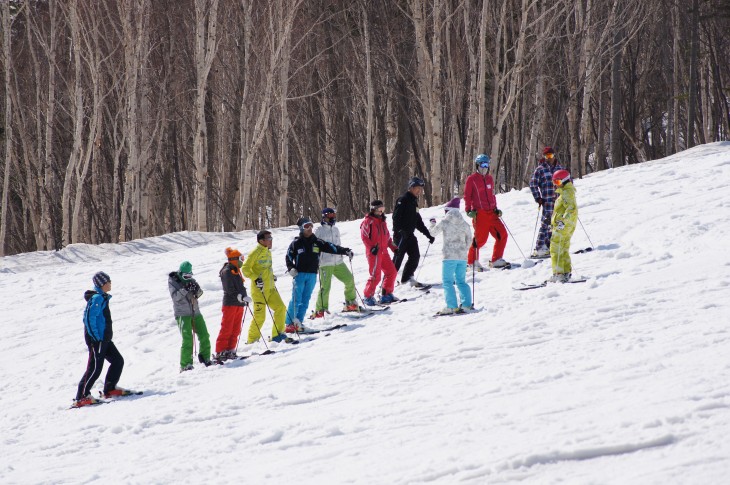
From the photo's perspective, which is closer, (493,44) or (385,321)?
(385,321)

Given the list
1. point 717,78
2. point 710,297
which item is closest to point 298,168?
point 717,78

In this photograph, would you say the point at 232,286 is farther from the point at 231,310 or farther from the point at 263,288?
the point at 263,288

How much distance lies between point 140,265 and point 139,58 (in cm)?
810

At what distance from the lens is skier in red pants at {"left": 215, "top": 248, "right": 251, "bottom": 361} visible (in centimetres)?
1000

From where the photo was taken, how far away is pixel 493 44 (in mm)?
25734

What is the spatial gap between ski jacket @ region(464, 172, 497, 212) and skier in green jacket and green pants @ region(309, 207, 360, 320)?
2.04m

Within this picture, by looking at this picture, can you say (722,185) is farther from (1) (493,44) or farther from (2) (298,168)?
(2) (298,168)

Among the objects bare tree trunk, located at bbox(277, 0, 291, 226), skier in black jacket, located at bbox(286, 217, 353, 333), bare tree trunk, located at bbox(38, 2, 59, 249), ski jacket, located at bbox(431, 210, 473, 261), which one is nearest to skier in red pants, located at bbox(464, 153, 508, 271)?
ski jacket, located at bbox(431, 210, 473, 261)

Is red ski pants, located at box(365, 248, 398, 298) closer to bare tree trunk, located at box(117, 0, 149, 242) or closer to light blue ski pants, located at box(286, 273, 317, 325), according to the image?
light blue ski pants, located at box(286, 273, 317, 325)

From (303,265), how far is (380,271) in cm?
122

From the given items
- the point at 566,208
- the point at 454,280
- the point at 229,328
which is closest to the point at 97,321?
A: the point at 229,328

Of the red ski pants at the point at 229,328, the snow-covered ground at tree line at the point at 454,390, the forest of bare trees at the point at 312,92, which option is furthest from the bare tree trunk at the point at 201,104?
the red ski pants at the point at 229,328

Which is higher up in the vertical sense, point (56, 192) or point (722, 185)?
point (56, 192)

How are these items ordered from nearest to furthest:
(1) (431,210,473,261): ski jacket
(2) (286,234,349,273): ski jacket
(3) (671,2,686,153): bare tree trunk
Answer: (1) (431,210,473,261): ski jacket
(2) (286,234,349,273): ski jacket
(3) (671,2,686,153): bare tree trunk
